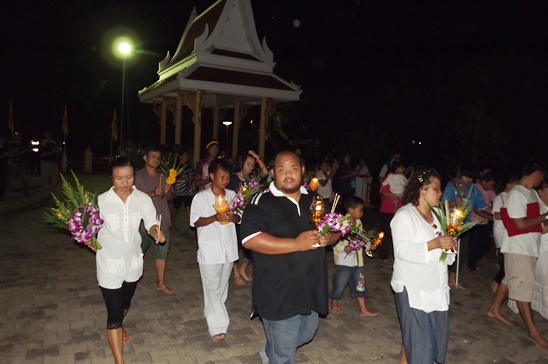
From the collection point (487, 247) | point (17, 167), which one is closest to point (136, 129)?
point (17, 167)

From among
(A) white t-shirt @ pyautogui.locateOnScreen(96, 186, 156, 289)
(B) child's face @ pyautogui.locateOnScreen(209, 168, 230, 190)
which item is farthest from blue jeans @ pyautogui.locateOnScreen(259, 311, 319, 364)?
(B) child's face @ pyautogui.locateOnScreen(209, 168, 230, 190)

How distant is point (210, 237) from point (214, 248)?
13 centimetres

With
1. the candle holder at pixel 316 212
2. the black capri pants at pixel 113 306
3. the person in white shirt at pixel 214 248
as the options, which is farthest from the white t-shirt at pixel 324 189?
the candle holder at pixel 316 212

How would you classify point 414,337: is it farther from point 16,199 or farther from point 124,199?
point 16,199

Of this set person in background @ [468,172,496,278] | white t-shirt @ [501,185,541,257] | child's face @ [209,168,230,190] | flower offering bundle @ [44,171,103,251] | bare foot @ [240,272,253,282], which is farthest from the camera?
person in background @ [468,172,496,278]

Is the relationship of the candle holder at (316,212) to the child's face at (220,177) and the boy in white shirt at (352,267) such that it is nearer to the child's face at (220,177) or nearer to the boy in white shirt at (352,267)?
the child's face at (220,177)

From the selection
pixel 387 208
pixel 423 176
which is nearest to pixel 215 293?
pixel 423 176

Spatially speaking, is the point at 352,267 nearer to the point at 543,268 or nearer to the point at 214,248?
the point at 214,248

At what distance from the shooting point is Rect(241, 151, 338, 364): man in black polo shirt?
10.7ft

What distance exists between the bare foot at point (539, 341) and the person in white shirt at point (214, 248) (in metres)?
3.71

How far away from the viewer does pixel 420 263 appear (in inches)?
144

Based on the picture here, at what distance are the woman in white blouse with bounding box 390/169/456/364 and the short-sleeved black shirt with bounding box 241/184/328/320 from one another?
0.84m

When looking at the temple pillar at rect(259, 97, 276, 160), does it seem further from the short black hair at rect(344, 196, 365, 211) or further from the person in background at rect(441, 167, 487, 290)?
the short black hair at rect(344, 196, 365, 211)

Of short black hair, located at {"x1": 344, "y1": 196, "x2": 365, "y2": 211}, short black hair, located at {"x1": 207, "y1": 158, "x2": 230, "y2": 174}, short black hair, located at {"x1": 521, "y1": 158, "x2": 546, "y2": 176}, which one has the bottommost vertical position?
short black hair, located at {"x1": 344, "y1": 196, "x2": 365, "y2": 211}
